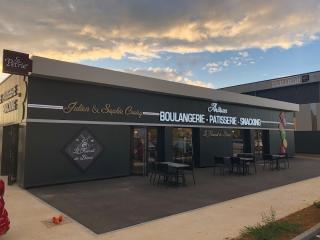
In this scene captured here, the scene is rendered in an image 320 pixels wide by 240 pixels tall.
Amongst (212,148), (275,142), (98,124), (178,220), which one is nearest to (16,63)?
(98,124)

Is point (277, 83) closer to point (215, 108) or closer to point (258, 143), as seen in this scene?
point (258, 143)

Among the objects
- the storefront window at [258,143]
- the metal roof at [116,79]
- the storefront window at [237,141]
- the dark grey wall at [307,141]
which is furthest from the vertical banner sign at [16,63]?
the dark grey wall at [307,141]

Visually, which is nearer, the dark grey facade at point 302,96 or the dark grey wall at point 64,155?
the dark grey wall at point 64,155

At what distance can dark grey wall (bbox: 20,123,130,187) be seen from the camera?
35.4 ft

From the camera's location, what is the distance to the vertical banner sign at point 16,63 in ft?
32.5

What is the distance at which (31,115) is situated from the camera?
35.4 ft

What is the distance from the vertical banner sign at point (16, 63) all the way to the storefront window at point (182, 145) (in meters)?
8.20

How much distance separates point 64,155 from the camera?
11594 mm

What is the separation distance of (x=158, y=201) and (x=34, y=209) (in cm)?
334

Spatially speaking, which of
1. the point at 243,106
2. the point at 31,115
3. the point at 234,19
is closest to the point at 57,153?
the point at 31,115

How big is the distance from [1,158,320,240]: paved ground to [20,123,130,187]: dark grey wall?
129 cm

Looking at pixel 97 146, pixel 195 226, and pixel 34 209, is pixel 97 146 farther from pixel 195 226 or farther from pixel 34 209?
pixel 195 226

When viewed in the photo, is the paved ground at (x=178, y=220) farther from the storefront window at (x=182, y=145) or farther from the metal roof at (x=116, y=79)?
the storefront window at (x=182, y=145)

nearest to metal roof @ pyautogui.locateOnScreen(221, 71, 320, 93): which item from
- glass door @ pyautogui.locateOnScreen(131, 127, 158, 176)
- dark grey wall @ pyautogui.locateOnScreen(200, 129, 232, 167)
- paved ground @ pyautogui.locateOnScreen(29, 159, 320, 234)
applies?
dark grey wall @ pyautogui.locateOnScreen(200, 129, 232, 167)
